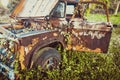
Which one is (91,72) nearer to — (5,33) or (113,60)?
(113,60)

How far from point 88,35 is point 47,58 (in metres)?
1.38

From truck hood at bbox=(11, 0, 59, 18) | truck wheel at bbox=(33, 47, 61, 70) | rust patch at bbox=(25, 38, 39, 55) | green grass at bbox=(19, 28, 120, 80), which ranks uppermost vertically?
truck hood at bbox=(11, 0, 59, 18)

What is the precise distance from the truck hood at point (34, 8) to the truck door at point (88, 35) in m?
0.63

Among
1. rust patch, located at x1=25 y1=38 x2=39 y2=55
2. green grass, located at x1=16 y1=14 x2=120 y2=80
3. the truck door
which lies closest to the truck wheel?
green grass, located at x1=16 y1=14 x2=120 y2=80

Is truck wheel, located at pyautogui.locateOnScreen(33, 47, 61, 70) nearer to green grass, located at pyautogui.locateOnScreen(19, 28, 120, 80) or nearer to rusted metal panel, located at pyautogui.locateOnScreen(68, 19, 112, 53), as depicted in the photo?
green grass, located at pyautogui.locateOnScreen(19, 28, 120, 80)

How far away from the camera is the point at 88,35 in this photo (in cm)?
607

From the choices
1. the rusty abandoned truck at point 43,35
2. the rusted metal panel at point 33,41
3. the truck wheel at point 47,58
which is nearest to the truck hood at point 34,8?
the rusty abandoned truck at point 43,35

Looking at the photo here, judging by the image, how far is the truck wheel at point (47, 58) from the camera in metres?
5.12

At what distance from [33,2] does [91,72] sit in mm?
2229

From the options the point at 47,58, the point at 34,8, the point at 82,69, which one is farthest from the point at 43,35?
the point at 82,69

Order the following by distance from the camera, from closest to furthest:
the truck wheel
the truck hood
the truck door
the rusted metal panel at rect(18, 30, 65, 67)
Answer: the rusted metal panel at rect(18, 30, 65, 67), the truck wheel, the truck hood, the truck door

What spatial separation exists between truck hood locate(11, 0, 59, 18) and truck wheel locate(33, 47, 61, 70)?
3.37 ft

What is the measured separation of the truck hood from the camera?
19.0 ft

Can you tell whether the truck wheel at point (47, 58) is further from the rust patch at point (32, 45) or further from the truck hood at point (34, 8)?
the truck hood at point (34, 8)
